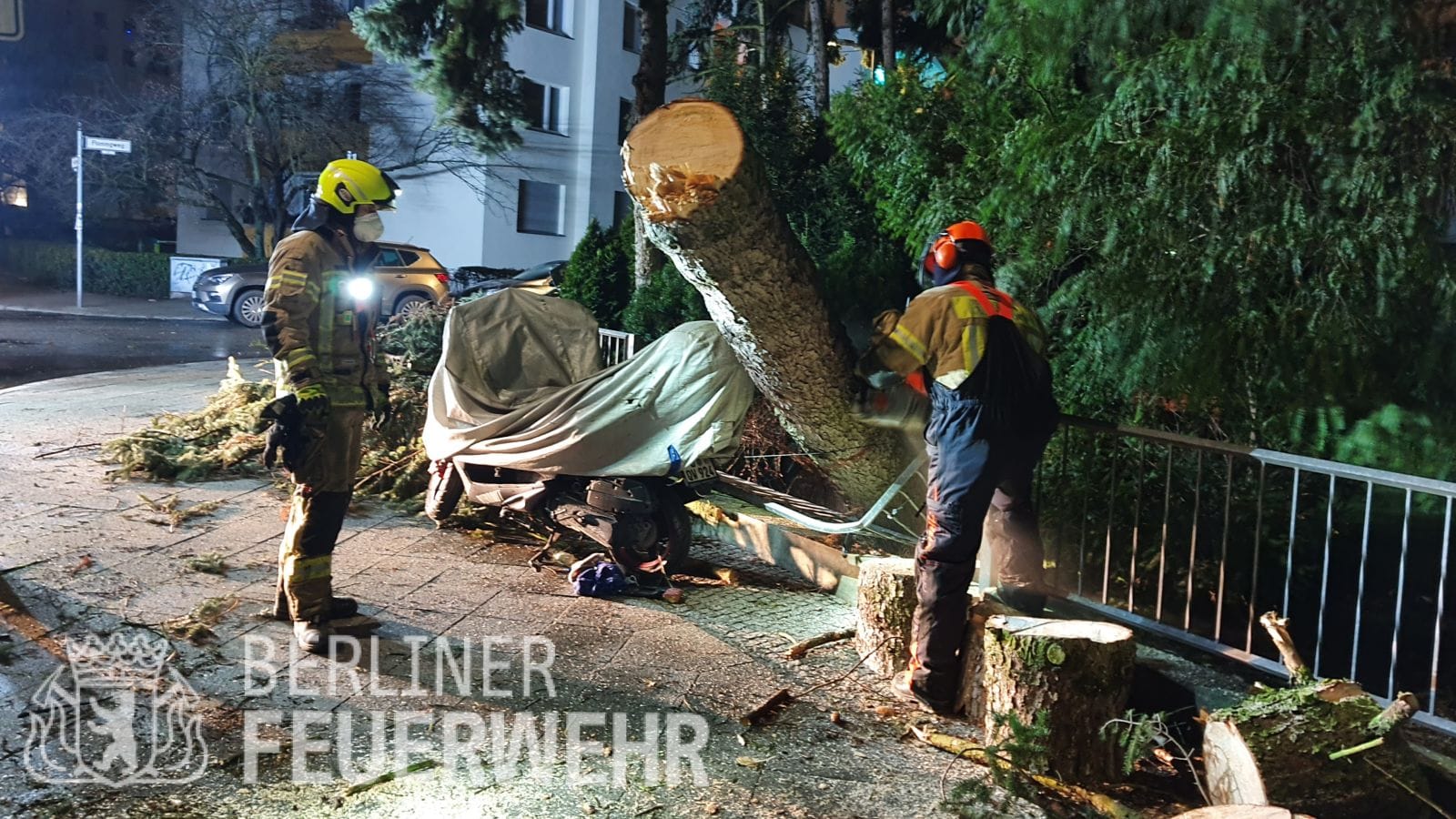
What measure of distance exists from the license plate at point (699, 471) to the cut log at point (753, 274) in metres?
0.43

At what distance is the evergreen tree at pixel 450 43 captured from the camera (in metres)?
10.2

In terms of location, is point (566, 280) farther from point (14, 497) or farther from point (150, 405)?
point (14, 497)

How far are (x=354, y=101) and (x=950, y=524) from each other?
2413cm

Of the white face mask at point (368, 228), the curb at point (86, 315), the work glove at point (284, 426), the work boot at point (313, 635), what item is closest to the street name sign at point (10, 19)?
the white face mask at point (368, 228)

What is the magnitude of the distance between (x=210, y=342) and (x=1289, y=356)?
15888 mm

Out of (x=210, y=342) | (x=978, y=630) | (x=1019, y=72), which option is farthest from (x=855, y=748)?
(x=210, y=342)

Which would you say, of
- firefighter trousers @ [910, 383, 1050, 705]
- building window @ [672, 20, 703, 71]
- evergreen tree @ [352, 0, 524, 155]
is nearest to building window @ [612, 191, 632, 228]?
building window @ [672, 20, 703, 71]

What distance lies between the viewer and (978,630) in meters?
4.31

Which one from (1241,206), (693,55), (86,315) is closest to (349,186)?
(1241,206)

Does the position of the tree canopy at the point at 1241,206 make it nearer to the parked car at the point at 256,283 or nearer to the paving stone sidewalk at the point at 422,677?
the paving stone sidewalk at the point at 422,677

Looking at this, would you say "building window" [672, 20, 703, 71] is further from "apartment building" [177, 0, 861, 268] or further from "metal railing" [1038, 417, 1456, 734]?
"metal railing" [1038, 417, 1456, 734]

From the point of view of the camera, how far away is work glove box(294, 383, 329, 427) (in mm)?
4754

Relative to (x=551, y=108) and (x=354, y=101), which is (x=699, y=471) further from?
(x=551, y=108)

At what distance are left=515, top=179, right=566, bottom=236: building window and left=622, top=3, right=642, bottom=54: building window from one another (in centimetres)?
424
